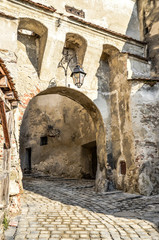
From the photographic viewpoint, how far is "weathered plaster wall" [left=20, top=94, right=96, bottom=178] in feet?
39.2

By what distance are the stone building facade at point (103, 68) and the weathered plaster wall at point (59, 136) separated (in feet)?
11.1

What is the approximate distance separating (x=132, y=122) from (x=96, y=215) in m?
3.57

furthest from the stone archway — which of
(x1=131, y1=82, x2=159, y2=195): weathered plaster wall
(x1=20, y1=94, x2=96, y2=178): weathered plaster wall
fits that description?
(x1=20, y1=94, x2=96, y2=178): weathered plaster wall

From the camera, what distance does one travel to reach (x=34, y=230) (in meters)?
3.59

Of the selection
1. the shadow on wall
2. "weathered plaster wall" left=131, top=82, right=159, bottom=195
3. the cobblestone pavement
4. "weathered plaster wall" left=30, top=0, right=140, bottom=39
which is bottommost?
the cobblestone pavement

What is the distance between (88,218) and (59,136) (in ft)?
30.9

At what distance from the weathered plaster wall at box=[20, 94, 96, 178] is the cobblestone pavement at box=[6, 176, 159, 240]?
5.31 meters

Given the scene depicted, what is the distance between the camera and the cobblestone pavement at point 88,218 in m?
3.43

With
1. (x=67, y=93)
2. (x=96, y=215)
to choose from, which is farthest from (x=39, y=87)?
(x=96, y=215)

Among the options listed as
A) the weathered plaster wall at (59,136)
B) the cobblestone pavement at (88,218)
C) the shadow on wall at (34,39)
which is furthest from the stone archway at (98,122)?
the weathered plaster wall at (59,136)

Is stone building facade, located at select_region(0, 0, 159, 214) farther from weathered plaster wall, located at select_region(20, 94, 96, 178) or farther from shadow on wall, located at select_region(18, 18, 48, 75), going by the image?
weathered plaster wall, located at select_region(20, 94, 96, 178)

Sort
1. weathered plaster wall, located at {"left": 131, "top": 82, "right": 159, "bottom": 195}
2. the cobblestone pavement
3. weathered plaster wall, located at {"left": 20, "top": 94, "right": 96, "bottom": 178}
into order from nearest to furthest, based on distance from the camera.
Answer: the cobblestone pavement → weathered plaster wall, located at {"left": 131, "top": 82, "right": 159, "bottom": 195} → weathered plaster wall, located at {"left": 20, "top": 94, "right": 96, "bottom": 178}

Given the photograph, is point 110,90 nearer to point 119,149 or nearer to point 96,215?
point 119,149

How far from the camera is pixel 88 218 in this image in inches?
171
